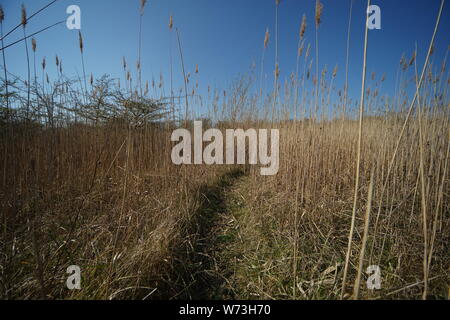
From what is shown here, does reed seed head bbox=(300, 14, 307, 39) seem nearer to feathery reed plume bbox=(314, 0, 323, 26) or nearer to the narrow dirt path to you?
feathery reed plume bbox=(314, 0, 323, 26)

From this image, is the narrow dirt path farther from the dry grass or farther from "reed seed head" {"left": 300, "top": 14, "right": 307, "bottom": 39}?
"reed seed head" {"left": 300, "top": 14, "right": 307, "bottom": 39}

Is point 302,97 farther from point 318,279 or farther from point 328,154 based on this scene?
point 318,279

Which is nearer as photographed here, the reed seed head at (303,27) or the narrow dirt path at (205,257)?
the narrow dirt path at (205,257)

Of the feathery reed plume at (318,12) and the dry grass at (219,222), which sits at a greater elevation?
the feathery reed plume at (318,12)

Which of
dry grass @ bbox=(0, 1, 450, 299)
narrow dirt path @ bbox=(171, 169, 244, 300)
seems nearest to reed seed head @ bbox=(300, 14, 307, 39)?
dry grass @ bbox=(0, 1, 450, 299)

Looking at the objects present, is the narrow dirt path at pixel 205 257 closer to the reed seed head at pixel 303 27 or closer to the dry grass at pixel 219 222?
the dry grass at pixel 219 222

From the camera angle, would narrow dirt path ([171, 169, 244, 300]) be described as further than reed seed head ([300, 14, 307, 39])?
No

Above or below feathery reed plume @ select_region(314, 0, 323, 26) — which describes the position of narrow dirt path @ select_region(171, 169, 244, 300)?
below

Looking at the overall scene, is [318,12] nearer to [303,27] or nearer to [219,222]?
[303,27]

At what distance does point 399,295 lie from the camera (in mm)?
648

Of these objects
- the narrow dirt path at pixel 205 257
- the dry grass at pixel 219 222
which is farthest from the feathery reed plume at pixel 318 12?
the narrow dirt path at pixel 205 257

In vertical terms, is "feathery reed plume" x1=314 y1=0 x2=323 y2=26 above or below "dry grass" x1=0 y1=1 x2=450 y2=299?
above
